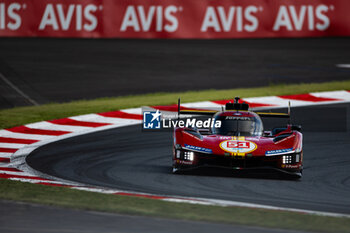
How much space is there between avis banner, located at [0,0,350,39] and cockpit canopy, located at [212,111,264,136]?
642 inches

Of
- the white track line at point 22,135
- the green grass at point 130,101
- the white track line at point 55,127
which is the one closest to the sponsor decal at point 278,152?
the white track line at point 22,135

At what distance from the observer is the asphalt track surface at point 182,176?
35.0 ft

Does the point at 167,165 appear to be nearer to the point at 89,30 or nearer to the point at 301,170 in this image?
the point at 301,170

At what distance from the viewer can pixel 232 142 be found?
11.9 metres

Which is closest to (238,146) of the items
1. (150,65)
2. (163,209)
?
(163,209)

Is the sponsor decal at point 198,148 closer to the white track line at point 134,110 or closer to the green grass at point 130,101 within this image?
the green grass at point 130,101

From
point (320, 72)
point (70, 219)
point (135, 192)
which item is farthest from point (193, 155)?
point (320, 72)

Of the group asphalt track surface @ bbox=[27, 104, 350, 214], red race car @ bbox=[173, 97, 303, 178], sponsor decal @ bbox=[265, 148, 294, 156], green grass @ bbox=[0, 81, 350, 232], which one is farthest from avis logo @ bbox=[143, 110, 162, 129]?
green grass @ bbox=[0, 81, 350, 232]

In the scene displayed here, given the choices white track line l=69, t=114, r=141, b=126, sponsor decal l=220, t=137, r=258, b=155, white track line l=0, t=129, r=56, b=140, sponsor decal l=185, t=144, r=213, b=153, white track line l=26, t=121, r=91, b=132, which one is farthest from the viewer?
white track line l=69, t=114, r=141, b=126

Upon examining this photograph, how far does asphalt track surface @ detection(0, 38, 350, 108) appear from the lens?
21844 mm

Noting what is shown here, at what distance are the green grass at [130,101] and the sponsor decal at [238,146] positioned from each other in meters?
6.28

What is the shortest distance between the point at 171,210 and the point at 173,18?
20913 mm

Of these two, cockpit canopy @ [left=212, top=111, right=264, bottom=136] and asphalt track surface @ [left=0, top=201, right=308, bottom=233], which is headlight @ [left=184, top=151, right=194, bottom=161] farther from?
asphalt track surface @ [left=0, top=201, right=308, bottom=233]

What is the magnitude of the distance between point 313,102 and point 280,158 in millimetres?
8433
